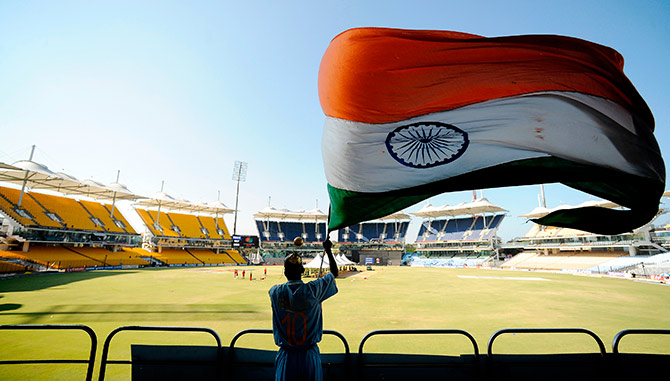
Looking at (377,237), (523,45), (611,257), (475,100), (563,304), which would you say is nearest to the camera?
(523,45)

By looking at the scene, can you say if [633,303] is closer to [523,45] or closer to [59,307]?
[523,45]

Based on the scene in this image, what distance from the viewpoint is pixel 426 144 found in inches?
141

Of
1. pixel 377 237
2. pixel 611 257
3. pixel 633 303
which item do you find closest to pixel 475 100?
pixel 633 303

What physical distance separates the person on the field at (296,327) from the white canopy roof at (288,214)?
207 feet

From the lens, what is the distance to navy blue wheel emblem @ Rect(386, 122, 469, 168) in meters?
3.48

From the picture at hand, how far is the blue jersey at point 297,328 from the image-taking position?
7.30 ft

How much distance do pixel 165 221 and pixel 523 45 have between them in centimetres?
5783

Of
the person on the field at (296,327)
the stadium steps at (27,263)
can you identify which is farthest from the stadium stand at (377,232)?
the person on the field at (296,327)

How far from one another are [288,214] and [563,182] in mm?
63475

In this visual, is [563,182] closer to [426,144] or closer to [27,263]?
[426,144]

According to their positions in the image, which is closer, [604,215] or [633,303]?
[604,215]

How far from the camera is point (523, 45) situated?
10.2 ft

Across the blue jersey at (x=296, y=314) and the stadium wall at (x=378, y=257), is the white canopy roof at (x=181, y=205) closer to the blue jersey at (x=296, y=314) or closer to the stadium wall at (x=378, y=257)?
the stadium wall at (x=378, y=257)

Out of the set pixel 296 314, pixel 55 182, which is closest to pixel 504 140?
pixel 296 314
